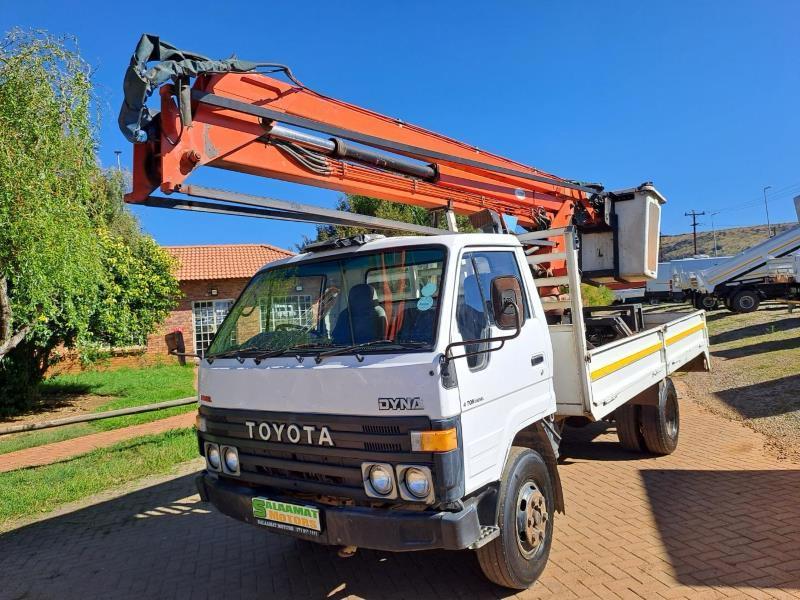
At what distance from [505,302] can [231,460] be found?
2.10m

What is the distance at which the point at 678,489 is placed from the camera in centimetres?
533

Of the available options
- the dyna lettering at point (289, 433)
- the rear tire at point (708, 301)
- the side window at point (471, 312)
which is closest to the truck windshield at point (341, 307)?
the side window at point (471, 312)

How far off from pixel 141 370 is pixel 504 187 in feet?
52.6

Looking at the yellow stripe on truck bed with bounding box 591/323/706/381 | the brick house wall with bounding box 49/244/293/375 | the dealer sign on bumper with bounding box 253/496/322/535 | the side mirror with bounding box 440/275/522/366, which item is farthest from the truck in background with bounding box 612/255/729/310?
the dealer sign on bumper with bounding box 253/496/322/535

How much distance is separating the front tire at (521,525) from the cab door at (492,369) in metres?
0.17

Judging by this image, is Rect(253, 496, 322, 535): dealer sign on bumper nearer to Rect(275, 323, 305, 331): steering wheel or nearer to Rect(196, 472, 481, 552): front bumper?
Rect(196, 472, 481, 552): front bumper

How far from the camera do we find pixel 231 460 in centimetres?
379

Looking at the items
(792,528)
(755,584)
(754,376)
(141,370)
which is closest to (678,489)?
(792,528)

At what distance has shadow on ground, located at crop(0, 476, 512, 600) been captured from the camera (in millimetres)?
3904

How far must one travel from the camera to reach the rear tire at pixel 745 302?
890 inches

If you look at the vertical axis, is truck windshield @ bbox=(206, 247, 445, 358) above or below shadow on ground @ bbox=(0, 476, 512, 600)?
A: above

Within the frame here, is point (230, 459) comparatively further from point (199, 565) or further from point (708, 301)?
point (708, 301)

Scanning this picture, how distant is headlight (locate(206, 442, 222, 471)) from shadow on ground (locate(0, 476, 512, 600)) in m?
0.91

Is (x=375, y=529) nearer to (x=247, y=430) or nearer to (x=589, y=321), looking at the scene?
(x=247, y=430)
